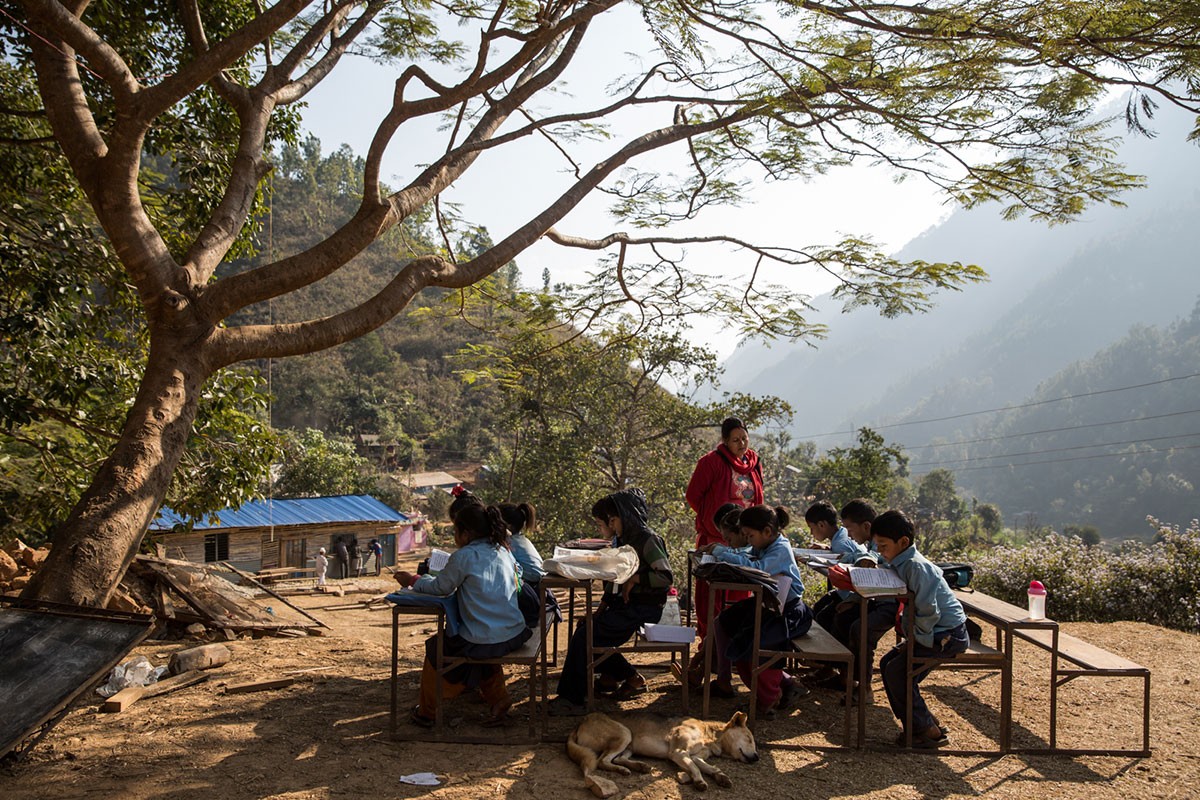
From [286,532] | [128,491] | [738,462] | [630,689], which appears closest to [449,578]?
[630,689]

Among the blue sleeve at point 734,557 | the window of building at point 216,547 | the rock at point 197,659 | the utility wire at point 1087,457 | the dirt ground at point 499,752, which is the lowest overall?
the window of building at point 216,547

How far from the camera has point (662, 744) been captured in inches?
162

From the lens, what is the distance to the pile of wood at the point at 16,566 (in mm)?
6559

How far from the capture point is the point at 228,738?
432 centimetres

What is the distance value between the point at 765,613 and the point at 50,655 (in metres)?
3.64

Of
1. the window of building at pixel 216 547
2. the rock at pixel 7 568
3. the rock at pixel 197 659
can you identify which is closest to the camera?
the rock at pixel 197 659

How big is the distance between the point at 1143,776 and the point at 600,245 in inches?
213

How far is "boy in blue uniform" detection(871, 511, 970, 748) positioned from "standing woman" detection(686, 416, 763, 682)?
159 cm

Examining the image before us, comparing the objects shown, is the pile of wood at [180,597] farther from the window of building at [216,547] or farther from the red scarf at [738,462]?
the window of building at [216,547]

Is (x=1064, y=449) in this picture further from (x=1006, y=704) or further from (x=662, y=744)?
(x=662, y=744)

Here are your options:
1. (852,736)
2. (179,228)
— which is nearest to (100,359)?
(179,228)

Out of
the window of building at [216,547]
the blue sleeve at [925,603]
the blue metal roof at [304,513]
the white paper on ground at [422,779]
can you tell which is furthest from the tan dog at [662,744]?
the window of building at [216,547]

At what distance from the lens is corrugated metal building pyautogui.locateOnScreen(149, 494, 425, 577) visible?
1989 centimetres

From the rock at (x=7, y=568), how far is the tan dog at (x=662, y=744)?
5450 millimetres
